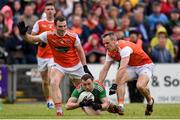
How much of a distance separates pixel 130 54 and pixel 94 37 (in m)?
8.24

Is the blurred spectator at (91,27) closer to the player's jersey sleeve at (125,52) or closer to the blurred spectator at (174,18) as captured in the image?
the blurred spectator at (174,18)

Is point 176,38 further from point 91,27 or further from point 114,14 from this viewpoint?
point 91,27

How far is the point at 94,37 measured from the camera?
27.7 metres

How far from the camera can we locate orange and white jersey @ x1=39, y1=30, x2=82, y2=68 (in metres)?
19.4

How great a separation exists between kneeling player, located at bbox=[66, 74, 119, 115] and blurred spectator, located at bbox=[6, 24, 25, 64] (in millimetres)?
8596

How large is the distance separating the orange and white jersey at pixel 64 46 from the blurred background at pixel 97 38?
6.06 meters

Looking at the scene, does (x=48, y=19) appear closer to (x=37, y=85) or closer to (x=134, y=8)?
(x=37, y=85)

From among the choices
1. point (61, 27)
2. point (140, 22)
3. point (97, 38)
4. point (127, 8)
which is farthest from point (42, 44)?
point (127, 8)

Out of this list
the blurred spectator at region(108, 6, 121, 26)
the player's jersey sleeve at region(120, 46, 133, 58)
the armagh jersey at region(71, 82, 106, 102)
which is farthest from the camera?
the blurred spectator at region(108, 6, 121, 26)

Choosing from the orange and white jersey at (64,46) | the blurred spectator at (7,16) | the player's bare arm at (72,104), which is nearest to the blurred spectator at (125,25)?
the blurred spectator at (7,16)

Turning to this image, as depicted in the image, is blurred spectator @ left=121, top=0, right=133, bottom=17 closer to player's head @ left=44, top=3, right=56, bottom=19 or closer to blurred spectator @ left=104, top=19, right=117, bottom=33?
blurred spectator @ left=104, top=19, right=117, bottom=33

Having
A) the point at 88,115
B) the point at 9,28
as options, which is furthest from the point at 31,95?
the point at 88,115

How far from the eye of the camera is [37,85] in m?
26.9

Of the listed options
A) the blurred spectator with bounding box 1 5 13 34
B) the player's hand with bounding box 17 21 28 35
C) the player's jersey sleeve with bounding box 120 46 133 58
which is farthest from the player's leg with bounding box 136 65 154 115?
the blurred spectator with bounding box 1 5 13 34
